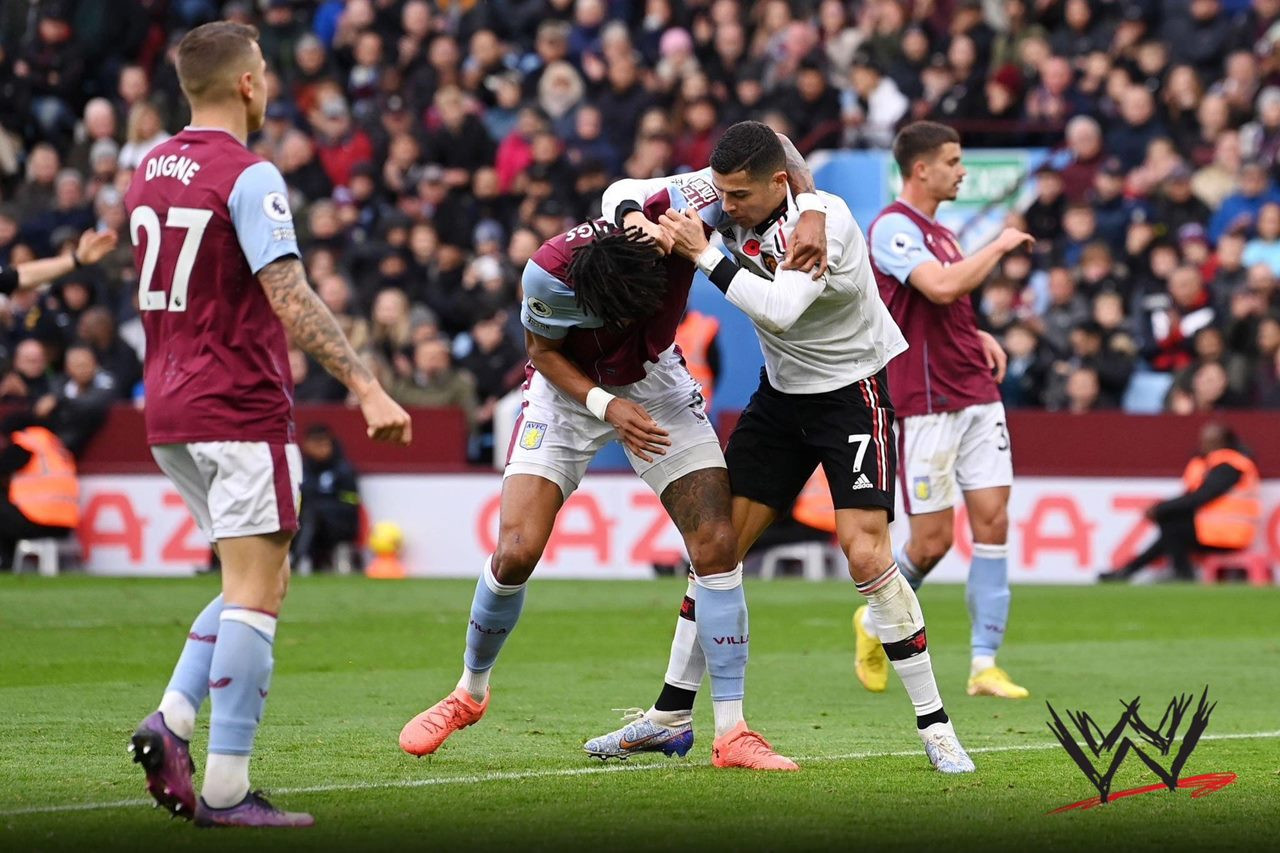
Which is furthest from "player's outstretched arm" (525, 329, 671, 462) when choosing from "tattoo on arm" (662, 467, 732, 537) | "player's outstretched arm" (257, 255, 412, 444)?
"player's outstretched arm" (257, 255, 412, 444)

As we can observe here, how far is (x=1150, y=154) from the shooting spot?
1923cm

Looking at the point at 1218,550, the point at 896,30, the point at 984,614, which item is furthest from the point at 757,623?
the point at 896,30

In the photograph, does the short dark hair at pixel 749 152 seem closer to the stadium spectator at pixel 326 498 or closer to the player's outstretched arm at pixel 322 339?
the player's outstretched arm at pixel 322 339

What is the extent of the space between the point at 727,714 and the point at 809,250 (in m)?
1.71

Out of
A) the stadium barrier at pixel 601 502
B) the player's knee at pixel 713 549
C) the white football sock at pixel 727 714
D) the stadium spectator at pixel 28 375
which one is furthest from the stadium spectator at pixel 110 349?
the white football sock at pixel 727 714

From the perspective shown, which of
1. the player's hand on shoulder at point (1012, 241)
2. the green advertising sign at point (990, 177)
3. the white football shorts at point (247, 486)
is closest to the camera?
the white football shorts at point (247, 486)

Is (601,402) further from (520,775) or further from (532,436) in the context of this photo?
(520,775)

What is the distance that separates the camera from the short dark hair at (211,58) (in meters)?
6.11

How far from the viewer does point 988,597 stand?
10.2 m

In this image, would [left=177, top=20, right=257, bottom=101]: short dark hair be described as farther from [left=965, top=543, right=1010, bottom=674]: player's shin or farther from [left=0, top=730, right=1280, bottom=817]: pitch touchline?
[left=965, top=543, right=1010, bottom=674]: player's shin

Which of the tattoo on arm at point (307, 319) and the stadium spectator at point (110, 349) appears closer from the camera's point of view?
the tattoo on arm at point (307, 319)

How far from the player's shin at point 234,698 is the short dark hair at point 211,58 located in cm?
157

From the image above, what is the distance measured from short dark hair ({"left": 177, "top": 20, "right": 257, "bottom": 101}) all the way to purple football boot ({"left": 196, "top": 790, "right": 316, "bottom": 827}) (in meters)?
2.12

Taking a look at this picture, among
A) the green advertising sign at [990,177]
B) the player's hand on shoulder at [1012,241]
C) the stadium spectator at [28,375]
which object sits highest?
the green advertising sign at [990,177]
